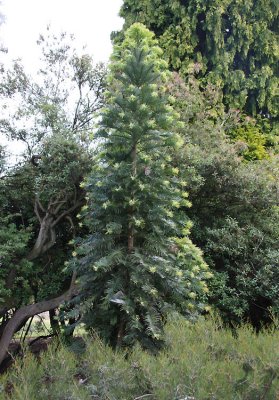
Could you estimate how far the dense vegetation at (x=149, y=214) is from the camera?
2.29 m

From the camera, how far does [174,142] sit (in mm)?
5230

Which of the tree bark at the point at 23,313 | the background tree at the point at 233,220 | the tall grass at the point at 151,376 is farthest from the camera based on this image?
the tree bark at the point at 23,313

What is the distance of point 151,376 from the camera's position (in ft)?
6.84

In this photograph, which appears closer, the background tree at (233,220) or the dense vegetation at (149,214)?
the dense vegetation at (149,214)

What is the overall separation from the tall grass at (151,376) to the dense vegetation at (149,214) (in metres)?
0.01

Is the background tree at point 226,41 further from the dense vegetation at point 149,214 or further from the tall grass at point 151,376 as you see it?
the tall grass at point 151,376

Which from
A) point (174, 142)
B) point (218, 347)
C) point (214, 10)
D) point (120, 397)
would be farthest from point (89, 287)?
point (214, 10)

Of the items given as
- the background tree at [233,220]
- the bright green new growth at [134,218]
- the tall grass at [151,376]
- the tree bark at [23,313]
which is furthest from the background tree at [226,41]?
the tall grass at [151,376]

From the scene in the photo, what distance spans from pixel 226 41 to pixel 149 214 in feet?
26.3

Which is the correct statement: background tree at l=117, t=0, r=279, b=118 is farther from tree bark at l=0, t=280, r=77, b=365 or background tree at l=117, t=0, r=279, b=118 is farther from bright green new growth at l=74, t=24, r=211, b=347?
tree bark at l=0, t=280, r=77, b=365

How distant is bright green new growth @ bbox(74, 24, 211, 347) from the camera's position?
4730 millimetres

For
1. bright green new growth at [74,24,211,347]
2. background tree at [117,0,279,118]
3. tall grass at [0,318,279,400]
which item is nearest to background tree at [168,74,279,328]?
bright green new growth at [74,24,211,347]

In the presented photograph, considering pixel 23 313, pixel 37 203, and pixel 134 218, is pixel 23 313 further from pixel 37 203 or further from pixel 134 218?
pixel 134 218

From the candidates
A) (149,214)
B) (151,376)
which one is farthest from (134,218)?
(151,376)
